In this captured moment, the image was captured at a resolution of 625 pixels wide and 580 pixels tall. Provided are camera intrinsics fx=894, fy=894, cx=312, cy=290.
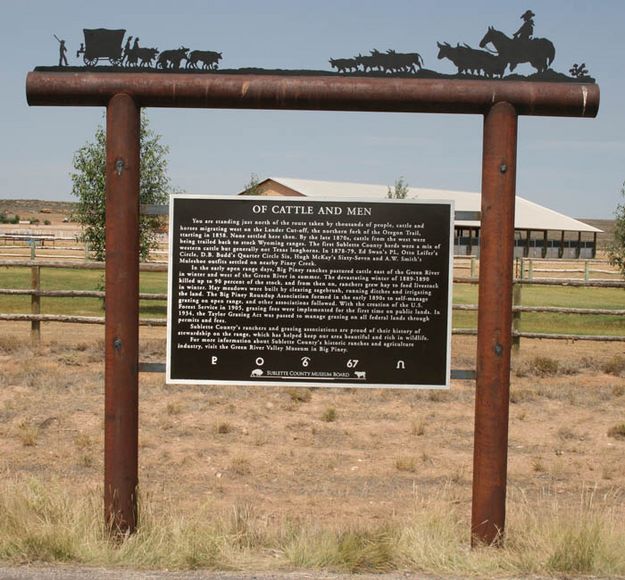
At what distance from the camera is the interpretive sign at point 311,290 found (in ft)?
15.0

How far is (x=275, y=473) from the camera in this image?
7.86 m

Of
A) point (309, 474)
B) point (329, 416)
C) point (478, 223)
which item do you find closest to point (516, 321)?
point (329, 416)

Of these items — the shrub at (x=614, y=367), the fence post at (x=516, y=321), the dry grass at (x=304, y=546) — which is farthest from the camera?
the fence post at (x=516, y=321)

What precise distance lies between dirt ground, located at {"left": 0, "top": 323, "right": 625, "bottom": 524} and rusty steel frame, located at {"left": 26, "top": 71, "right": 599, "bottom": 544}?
48.5 inches

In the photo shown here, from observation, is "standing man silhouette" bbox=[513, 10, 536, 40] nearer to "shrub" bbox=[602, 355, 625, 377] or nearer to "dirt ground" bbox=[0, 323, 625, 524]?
"dirt ground" bbox=[0, 323, 625, 524]

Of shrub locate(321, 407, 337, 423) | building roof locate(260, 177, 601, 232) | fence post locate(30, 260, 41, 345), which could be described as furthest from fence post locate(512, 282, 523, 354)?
building roof locate(260, 177, 601, 232)

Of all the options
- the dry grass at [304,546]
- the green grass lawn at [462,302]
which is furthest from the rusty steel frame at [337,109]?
the green grass lawn at [462,302]

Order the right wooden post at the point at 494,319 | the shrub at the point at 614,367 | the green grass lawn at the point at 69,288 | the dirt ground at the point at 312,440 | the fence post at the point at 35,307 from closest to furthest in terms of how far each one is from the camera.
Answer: the right wooden post at the point at 494,319 → the dirt ground at the point at 312,440 → the shrub at the point at 614,367 → the fence post at the point at 35,307 → the green grass lawn at the point at 69,288

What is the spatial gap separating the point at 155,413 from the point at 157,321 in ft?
14.3

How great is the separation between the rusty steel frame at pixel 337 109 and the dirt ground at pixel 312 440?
1233 millimetres

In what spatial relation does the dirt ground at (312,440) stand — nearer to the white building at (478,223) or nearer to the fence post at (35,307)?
the fence post at (35,307)

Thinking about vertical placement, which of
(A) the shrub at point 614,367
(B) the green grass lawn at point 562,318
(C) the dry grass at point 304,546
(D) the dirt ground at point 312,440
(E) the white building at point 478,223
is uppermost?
(E) the white building at point 478,223

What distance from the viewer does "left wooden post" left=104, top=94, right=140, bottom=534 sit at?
4.46m

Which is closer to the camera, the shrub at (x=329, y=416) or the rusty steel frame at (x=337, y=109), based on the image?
the rusty steel frame at (x=337, y=109)
